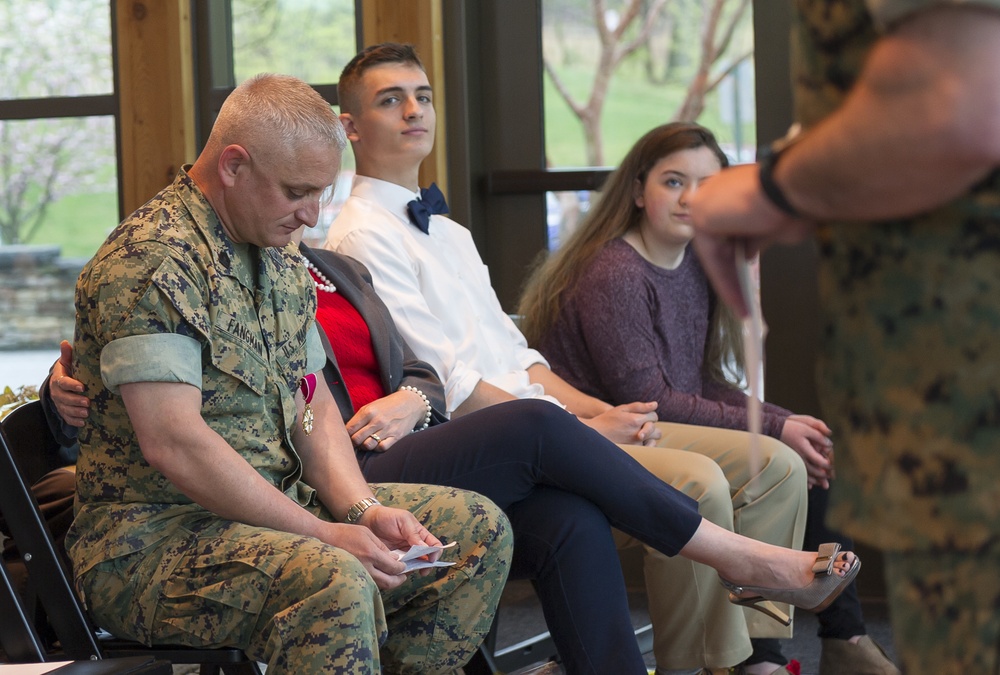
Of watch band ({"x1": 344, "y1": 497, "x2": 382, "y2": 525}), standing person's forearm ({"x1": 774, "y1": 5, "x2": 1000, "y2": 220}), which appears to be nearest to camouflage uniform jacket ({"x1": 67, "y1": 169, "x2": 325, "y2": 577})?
watch band ({"x1": 344, "y1": 497, "x2": 382, "y2": 525})

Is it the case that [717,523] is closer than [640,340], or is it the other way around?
[717,523]

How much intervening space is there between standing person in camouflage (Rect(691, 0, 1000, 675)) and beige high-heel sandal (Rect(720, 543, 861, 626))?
3.86 feet

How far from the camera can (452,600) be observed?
185 centimetres

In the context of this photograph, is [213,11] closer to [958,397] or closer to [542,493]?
[542,493]

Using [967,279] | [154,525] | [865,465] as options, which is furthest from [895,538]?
[154,525]

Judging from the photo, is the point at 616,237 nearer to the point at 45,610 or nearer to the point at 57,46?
the point at 45,610

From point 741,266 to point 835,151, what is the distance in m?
0.14

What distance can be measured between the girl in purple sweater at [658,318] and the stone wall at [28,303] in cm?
153

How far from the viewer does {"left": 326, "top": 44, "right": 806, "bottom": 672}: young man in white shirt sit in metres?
2.31

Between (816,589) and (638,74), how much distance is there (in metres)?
1.83

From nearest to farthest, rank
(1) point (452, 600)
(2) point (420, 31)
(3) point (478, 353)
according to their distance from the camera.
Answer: (1) point (452, 600) → (3) point (478, 353) → (2) point (420, 31)

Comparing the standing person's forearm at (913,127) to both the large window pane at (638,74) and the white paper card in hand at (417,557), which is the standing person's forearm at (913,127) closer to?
the white paper card in hand at (417,557)

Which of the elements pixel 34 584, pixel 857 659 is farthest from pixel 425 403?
pixel 857 659

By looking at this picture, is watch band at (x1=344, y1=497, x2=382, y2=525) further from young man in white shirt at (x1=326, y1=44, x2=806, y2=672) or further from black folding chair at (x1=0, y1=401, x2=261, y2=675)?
young man in white shirt at (x1=326, y1=44, x2=806, y2=672)
